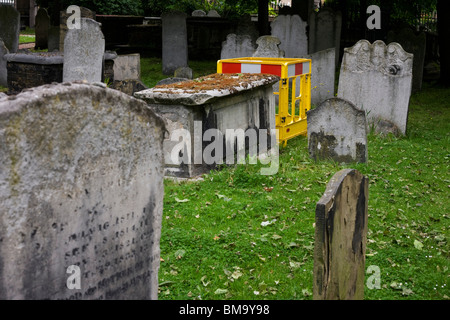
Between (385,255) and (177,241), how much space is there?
2.00 metres

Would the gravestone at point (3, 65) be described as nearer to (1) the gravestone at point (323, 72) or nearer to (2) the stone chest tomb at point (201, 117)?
(1) the gravestone at point (323, 72)

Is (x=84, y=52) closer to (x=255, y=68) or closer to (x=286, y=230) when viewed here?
(x=255, y=68)

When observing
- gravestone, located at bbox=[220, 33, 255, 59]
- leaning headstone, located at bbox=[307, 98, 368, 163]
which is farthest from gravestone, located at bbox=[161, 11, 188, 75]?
leaning headstone, located at bbox=[307, 98, 368, 163]

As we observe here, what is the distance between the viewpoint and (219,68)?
413 inches

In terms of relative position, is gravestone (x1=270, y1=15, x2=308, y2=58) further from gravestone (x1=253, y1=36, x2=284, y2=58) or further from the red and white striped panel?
the red and white striped panel

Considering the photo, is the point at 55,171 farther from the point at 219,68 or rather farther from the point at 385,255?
the point at 219,68

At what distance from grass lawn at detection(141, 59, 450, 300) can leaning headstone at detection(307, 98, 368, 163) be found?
0.61 feet

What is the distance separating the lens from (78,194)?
3311 mm

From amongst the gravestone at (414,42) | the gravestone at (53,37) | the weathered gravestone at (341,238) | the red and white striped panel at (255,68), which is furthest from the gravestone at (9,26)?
the weathered gravestone at (341,238)

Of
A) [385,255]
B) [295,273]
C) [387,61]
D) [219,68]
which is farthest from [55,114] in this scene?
[387,61]

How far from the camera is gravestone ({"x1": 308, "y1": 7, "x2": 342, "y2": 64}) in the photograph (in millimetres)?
18031

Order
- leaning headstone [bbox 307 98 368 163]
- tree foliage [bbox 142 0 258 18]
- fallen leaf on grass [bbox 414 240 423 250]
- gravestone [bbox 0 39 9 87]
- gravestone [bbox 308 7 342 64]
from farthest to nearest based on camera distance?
1. tree foliage [bbox 142 0 258 18]
2. gravestone [bbox 308 7 342 64]
3. gravestone [bbox 0 39 9 87]
4. leaning headstone [bbox 307 98 368 163]
5. fallen leaf on grass [bbox 414 240 423 250]

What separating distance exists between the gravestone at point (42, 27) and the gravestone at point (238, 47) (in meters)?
10.5

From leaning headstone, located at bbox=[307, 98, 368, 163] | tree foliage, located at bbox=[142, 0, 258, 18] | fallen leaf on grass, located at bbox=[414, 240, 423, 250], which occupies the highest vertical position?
tree foliage, located at bbox=[142, 0, 258, 18]
